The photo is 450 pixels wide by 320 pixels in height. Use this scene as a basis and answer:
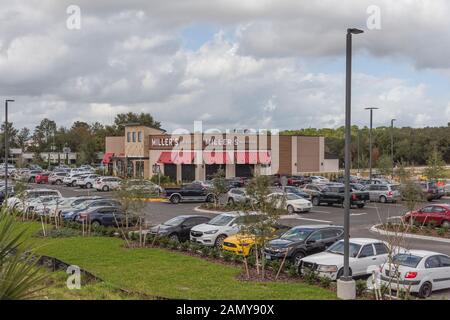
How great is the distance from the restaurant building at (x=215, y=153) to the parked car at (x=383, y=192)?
16459mm

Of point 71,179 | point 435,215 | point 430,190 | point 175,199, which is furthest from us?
point 71,179

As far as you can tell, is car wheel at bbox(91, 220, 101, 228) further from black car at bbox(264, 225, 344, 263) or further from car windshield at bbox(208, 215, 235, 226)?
black car at bbox(264, 225, 344, 263)

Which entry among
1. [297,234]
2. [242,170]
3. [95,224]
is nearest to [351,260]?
[297,234]

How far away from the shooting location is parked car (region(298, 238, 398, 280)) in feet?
54.2

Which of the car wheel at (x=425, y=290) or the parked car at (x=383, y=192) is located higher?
the parked car at (x=383, y=192)

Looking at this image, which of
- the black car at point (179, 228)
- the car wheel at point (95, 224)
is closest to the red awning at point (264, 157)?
the car wheel at point (95, 224)

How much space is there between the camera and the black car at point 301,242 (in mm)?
19266

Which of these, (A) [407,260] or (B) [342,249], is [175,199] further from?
(A) [407,260]

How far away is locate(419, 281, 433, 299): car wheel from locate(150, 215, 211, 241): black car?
12340 millimetres

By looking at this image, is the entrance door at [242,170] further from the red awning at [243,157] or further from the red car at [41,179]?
the red car at [41,179]

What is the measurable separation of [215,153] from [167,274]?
47085 millimetres

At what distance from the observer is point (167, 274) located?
17.2 meters

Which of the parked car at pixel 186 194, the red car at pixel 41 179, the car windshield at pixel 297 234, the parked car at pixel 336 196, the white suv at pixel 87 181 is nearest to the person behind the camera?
the car windshield at pixel 297 234
